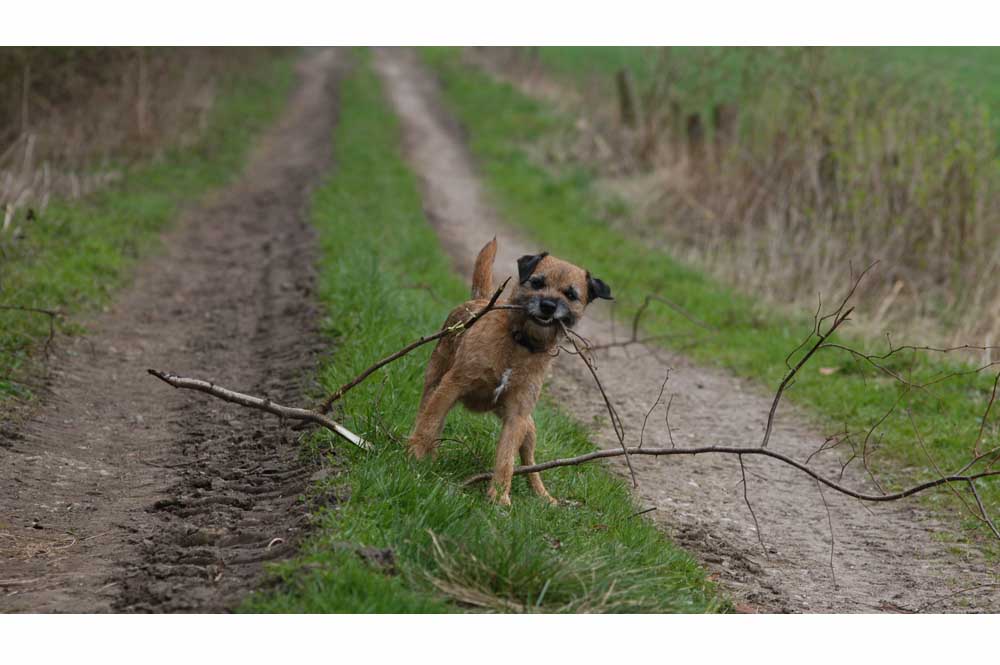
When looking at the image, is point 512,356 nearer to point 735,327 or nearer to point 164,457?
point 164,457

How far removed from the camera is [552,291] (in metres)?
6.02

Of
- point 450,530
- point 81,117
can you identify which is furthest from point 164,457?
point 81,117

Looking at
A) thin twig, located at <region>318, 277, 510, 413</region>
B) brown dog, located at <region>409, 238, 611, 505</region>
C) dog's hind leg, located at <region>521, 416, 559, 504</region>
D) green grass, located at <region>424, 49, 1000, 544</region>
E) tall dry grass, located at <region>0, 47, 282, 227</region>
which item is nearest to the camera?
thin twig, located at <region>318, 277, 510, 413</region>

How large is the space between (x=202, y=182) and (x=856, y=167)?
40.0ft

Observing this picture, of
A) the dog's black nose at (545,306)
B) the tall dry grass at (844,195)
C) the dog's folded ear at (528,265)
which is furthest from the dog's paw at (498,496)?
the tall dry grass at (844,195)

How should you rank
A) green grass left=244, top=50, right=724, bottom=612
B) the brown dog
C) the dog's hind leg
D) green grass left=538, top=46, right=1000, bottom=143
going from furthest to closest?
green grass left=538, top=46, right=1000, bottom=143 → the dog's hind leg → the brown dog → green grass left=244, top=50, right=724, bottom=612

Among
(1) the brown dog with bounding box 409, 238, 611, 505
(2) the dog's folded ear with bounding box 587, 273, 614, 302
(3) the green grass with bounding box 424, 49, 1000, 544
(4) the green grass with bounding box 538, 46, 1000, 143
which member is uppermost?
(4) the green grass with bounding box 538, 46, 1000, 143

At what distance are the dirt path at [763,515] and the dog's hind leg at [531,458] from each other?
3.10 feet

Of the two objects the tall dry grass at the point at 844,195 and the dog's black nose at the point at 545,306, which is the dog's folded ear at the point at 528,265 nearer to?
the dog's black nose at the point at 545,306

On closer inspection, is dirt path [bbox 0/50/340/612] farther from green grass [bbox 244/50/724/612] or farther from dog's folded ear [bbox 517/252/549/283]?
dog's folded ear [bbox 517/252/549/283]

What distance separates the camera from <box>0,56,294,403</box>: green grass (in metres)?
9.27

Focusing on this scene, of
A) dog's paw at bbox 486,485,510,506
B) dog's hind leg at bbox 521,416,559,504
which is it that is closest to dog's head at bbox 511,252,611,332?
dog's hind leg at bbox 521,416,559,504

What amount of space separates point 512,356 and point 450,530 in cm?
136

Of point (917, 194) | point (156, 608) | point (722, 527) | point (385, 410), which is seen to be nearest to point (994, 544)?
point (722, 527)
